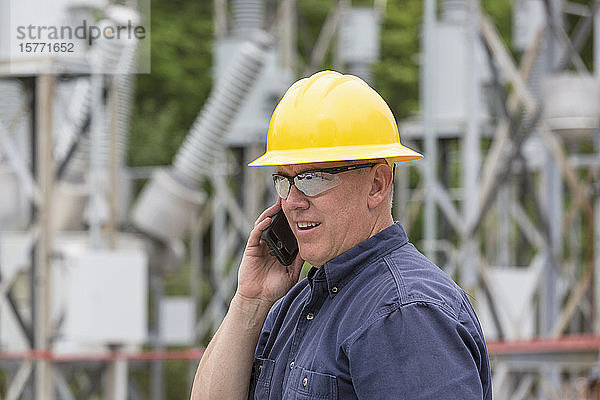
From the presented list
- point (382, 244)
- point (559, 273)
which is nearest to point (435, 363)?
point (382, 244)

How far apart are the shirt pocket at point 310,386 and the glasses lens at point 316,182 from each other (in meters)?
0.42

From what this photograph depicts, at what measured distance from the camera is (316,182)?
2.76 metres

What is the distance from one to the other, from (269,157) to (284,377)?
0.54 metres

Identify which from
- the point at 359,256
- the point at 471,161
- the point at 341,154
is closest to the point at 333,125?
the point at 341,154

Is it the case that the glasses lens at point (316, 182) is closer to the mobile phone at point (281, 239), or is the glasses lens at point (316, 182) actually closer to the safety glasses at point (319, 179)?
the safety glasses at point (319, 179)

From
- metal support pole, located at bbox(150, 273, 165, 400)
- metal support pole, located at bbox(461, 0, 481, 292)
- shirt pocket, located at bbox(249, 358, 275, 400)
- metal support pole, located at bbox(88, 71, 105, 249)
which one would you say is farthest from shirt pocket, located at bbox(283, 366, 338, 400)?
metal support pole, located at bbox(150, 273, 165, 400)

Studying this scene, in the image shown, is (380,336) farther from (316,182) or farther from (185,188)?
(185,188)

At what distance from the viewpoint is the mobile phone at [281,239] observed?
3.11 m

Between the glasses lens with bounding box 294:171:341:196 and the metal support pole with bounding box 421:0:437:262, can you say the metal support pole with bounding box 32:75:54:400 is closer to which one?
the metal support pole with bounding box 421:0:437:262

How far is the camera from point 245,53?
31.3ft

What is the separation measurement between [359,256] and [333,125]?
1.05 feet

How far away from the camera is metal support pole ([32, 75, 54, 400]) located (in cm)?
833

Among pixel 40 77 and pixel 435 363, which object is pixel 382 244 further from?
pixel 40 77

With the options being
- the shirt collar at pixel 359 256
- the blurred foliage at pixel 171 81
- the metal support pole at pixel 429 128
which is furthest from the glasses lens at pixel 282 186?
the blurred foliage at pixel 171 81
